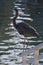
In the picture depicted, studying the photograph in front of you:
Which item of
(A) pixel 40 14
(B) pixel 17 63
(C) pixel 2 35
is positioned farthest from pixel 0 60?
(A) pixel 40 14

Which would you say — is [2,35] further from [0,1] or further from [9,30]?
[0,1]

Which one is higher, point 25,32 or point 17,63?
point 25,32

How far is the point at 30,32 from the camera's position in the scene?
41.6ft

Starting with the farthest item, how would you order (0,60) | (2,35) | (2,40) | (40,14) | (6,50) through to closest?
(40,14) → (2,35) → (2,40) → (6,50) → (0,60)

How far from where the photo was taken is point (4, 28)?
21.1 m

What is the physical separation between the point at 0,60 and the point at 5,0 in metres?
32.9

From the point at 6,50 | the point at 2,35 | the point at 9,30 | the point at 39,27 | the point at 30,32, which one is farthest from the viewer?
the point at 39,27

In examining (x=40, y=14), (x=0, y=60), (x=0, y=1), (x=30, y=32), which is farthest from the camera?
(x=0, y=1)

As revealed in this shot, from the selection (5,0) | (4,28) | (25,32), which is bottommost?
(5,0)

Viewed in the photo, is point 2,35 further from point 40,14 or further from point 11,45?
point 40,14

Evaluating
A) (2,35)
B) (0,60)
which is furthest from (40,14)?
(0,60)

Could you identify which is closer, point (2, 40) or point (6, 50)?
point (6, 50)

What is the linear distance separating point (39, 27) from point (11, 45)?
681 centimetres

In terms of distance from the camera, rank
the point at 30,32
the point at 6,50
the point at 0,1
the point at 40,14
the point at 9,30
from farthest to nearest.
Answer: the point at 0,1, the point at 40,14, the point at 9,30, the point at 6,50, the point at 30,32
